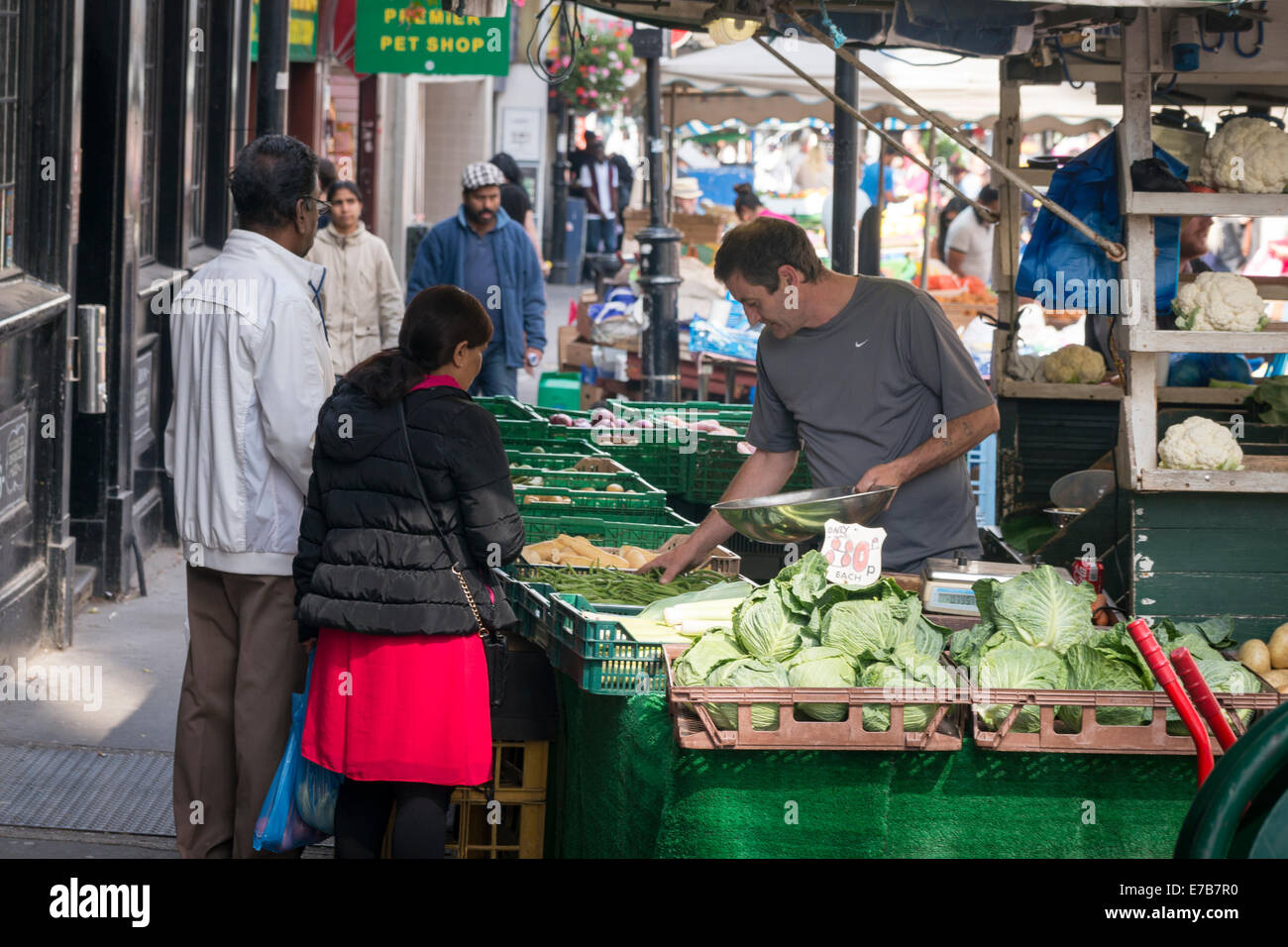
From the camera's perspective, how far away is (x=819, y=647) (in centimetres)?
387

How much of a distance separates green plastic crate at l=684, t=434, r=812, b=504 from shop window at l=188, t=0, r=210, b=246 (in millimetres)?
4338

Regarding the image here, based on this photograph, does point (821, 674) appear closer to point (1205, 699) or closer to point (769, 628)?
point (769, 628)

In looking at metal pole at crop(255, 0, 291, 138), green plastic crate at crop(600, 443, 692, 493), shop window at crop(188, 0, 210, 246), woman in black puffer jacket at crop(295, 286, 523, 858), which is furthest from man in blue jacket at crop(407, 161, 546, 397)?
woman in black puffer jacket at crop(295, 286, 523, 858)

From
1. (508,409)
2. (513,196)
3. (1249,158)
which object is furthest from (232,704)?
(513,196)

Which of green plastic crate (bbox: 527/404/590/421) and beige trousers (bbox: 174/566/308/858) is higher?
green plastic crate (bbox: 527/404/590/421)

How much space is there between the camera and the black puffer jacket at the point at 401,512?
164 inches

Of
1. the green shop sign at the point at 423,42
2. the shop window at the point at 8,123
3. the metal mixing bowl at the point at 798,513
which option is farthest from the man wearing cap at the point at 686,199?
the metal mixing bowl at the point at 798,513

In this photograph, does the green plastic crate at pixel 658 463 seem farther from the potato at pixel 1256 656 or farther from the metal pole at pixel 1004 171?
the potato at pixel 1256 656

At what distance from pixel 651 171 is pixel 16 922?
9.35m

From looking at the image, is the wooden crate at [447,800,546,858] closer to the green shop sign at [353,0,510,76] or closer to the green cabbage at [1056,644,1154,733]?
the green cabbage at [1056,644,1154,733]

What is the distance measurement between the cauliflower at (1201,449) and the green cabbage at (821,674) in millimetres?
1609

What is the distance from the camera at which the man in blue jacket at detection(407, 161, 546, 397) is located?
35.5 feet

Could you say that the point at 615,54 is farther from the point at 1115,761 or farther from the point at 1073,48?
the point at 1115,761

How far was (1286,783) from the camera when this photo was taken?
8.46ft
